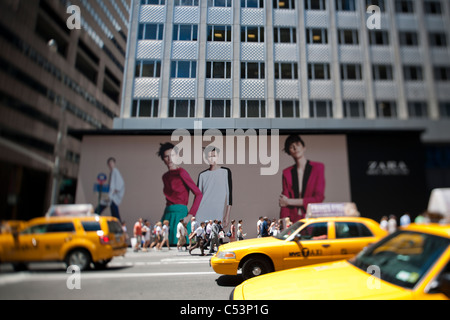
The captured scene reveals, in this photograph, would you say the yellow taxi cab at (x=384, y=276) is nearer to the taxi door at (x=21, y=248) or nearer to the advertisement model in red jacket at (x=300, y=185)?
the advertisement model in red jacket at (x=300, y=185)

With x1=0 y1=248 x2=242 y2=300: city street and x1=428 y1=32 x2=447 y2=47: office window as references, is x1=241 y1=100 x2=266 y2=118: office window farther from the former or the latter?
x1=0 y1=248 x2=242 y2=300: city street

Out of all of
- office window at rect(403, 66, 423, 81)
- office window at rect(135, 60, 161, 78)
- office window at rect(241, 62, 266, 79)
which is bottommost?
office window at rect(403, 66, 423, 81)

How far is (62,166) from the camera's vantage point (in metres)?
1.11

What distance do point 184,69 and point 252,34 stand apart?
764 millimetres

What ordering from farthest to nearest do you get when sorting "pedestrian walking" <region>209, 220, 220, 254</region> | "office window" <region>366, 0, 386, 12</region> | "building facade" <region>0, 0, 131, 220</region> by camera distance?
"pedestrian walking" <region>209, 220, 220, 254</region>
"office window" <region>366, 0, 386, 12</region>
"building facade" <region>0, 0, 131, 220</region>

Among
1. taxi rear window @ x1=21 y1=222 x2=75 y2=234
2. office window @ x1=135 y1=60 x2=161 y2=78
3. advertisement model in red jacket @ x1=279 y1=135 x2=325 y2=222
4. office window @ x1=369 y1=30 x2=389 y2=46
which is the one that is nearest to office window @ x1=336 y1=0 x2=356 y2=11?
office window @ x1=369 y1=30 x2=389 y2=46

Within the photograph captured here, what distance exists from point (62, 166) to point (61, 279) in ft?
2.66

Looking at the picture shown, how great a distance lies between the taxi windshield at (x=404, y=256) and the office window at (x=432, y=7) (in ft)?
5.07

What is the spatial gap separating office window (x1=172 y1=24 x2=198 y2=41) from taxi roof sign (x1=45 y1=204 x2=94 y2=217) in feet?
5.64

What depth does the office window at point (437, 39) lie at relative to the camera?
1.47m

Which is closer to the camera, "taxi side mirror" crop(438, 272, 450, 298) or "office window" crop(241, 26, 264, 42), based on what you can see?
"taxi side mirror" crop(438, 272, 450, 298)

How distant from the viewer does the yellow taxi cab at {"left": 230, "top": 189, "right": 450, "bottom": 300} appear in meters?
1.31
